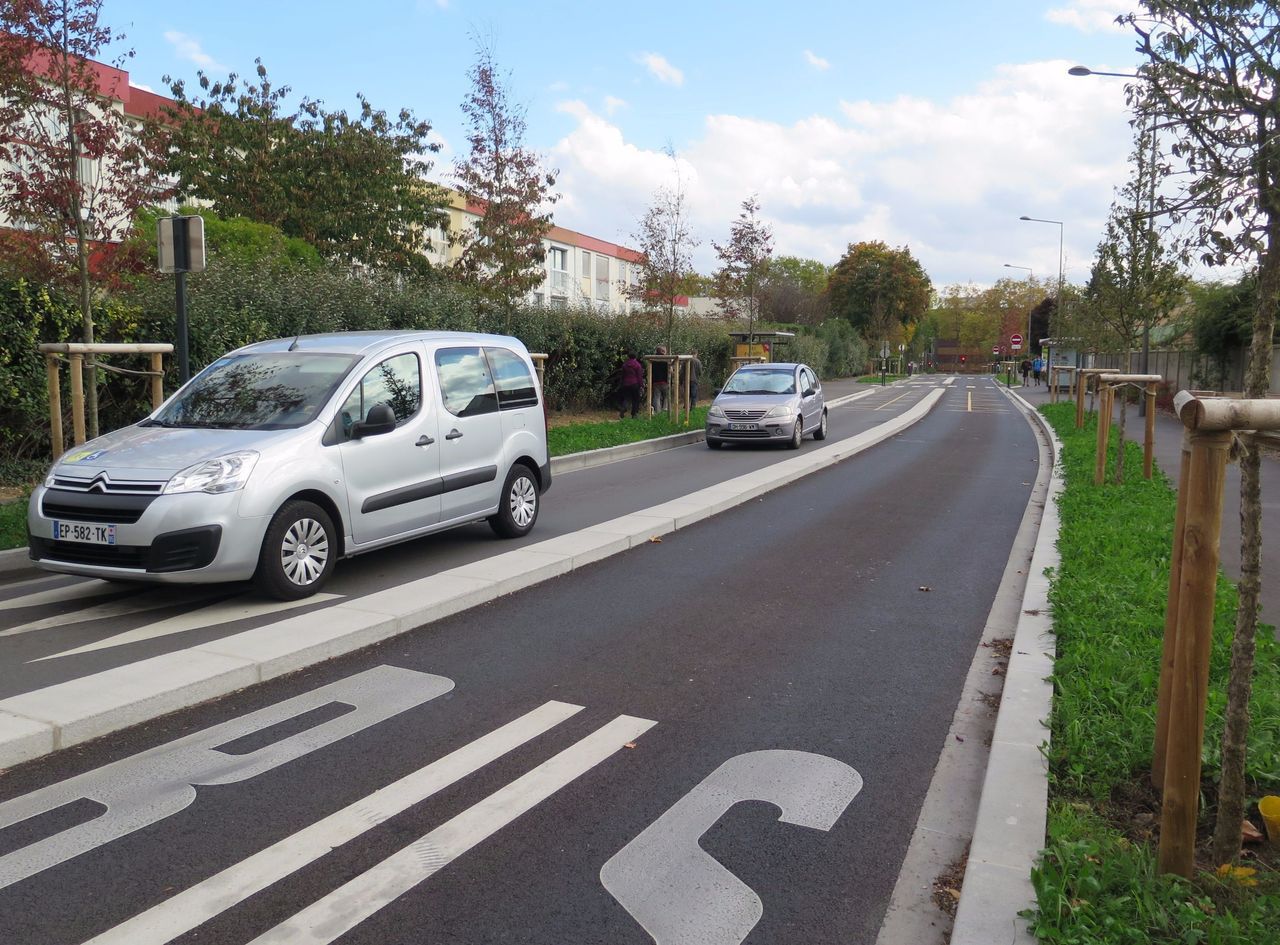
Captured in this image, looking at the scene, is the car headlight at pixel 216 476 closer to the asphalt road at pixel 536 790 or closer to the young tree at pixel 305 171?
the asphalt road at pixel 536 790

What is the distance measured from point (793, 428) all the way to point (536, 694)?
47.9ft

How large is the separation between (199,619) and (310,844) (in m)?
3.33

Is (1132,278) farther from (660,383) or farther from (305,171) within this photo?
(305,171)

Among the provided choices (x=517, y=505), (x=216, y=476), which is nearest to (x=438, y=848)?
(x=216, y=476)

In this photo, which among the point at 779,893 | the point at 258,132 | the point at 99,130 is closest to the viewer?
the point at 779,893

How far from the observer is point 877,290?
81.2m

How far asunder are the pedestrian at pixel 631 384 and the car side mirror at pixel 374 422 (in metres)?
16.1

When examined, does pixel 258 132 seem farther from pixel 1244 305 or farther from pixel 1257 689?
pixel 1257 689

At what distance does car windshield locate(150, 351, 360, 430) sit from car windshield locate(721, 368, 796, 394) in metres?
12.9

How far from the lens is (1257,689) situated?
479 cm

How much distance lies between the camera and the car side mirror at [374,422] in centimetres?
738

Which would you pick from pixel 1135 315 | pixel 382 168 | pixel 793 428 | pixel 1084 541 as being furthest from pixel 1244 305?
pixel 382 168

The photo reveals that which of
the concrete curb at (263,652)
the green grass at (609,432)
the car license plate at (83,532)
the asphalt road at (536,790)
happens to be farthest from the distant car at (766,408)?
the car license plate at (83,532)

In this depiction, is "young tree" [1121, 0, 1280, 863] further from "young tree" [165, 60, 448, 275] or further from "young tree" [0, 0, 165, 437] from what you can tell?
"young tree" [165, 60, 448, 275]
